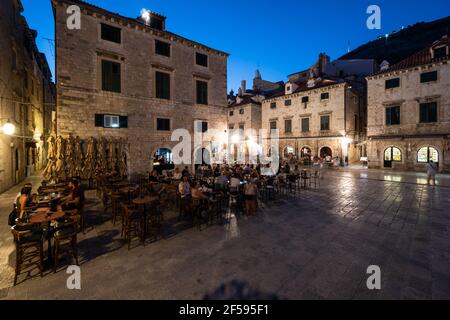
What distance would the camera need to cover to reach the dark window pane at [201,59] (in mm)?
19241

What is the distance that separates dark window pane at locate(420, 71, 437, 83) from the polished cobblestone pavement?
18875mm

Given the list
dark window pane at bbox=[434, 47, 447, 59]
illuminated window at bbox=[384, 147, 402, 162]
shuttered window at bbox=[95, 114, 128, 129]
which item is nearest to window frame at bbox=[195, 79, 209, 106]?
shuttered window at bbox=[95, 114, 128, 129]

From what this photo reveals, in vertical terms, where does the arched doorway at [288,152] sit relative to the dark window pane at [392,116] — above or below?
below

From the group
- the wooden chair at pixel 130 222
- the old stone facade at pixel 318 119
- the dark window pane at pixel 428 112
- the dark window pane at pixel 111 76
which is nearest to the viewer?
the wooden chair at pixel 130 222

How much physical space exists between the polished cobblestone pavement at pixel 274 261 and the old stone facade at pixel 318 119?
2080 centimetres

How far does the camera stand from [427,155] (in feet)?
68.8

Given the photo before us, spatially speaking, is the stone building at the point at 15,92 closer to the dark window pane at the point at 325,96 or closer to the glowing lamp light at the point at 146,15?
the glowing lamp light at the point at 146,15

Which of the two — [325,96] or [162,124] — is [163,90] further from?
[325,96]

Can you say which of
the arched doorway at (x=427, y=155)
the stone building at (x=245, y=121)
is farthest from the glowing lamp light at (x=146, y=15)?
the arched doorway at (x=427, y=155)

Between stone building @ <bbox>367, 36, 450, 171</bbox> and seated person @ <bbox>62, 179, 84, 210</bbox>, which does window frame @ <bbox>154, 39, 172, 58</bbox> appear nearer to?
seated person @ <bbox>62, 179, 84, 210</bbox>

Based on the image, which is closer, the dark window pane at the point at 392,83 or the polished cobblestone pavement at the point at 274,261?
the polished cobblestone pavement at the point at 274,261
